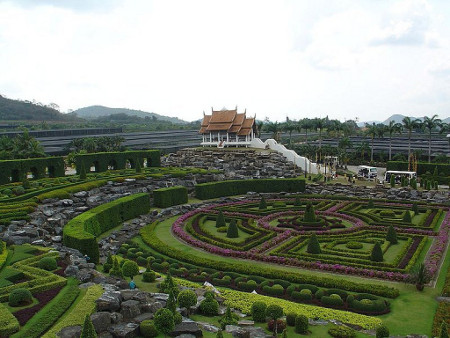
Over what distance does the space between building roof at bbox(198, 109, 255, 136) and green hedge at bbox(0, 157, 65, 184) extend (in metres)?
31.4

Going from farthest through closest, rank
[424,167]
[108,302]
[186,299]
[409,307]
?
[424,167]
[409,307]
[186,299]
[108,302]

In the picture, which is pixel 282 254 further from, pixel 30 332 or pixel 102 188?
pixel 102 188

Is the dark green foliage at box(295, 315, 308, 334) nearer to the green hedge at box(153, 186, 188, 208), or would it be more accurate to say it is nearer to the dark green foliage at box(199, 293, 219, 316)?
the dark green foliage at box(199, 293, 219, 316)

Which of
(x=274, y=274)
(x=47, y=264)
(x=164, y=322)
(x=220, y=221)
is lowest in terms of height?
(x=274, y=274)

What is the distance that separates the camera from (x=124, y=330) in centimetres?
1580

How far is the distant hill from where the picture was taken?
151200 millimetres

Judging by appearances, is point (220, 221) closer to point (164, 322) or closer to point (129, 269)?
point (129, 269)

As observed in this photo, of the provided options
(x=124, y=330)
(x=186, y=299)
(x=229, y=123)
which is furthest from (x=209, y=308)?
(x=229, y=123)

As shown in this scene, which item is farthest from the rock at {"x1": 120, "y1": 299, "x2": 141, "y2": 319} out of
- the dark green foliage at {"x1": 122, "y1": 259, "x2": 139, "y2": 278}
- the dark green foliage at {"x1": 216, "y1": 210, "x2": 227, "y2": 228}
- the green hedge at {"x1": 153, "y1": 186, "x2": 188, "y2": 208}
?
the green hedge at {"x1": 153, "y1": 186, "x2": 188, "y2": 208}

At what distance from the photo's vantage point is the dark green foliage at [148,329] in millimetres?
16047

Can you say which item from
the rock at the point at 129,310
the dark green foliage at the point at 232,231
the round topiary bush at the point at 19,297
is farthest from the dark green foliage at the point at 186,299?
the dark green foliage at the point at 232,231

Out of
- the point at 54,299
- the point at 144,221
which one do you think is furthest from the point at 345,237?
the point at 54,299

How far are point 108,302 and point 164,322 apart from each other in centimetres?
312

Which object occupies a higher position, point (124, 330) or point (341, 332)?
point (124, 330)
